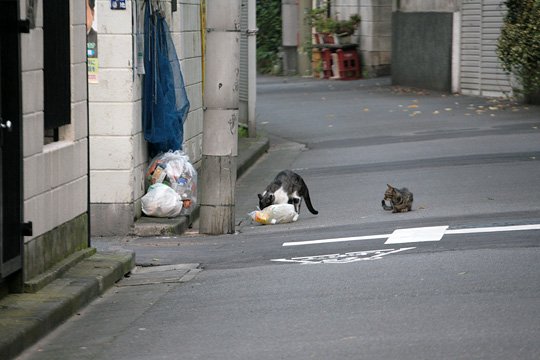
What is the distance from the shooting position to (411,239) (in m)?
11.8

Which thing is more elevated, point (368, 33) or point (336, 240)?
point (368, 33)

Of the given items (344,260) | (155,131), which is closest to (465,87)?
(155,131)

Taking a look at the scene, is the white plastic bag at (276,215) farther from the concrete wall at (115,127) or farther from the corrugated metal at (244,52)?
the corrugated metal at (244,52)

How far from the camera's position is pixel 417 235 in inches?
475

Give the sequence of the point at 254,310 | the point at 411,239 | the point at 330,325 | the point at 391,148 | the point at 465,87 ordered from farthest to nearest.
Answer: the point at 465,87 → the point at 391,148 → the point at 411,239 → the point at 254,310 → the point at 330,325

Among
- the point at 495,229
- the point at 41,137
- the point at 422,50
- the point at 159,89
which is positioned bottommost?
the point at 495,229

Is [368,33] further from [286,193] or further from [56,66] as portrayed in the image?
[56,66]

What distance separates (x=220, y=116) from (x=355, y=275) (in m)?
4.22

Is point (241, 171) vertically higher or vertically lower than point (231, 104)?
lower

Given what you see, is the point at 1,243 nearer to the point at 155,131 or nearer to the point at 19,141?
the point at 19,141

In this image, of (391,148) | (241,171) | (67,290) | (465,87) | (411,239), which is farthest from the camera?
(465,87)

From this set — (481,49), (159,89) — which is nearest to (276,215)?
(159,89)

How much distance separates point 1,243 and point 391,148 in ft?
43.0

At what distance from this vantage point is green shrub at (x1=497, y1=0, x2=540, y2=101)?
2519cm
